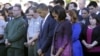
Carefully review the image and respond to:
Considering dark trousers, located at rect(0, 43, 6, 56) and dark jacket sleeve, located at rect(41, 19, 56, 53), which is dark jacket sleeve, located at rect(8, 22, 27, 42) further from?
dark jacket sleeve, located at rect(41, 19, 56, 53)

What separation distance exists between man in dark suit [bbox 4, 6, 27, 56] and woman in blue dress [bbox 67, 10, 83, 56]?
A: 163 centimetres

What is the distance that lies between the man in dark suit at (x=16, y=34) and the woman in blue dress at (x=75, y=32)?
5.34 ft

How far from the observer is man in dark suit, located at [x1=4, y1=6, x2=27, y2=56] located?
7.89 meters

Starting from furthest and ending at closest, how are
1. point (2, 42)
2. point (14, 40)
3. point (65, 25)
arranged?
point (2, 42)
point (14, 40)
point (65, 25)

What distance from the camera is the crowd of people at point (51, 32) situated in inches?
247

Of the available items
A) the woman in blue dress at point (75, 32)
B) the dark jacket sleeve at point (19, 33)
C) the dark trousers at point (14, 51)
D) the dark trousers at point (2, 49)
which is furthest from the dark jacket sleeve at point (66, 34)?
the dark trousers at point (2, 49)

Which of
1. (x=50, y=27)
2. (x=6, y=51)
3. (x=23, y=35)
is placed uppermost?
(x=50, y=27)

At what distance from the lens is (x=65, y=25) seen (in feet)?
20.3

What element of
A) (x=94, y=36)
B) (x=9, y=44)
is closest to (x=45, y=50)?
(x=94, y=36)

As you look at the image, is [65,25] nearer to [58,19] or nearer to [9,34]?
[58,19]

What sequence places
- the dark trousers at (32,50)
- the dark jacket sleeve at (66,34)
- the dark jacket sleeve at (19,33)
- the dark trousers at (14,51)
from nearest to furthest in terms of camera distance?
the dark jacket sleeve at (66,34) → the dark trousers at (32,50) → the dark jacket sleeve at (19,33) → the dark trousers at (14,51)

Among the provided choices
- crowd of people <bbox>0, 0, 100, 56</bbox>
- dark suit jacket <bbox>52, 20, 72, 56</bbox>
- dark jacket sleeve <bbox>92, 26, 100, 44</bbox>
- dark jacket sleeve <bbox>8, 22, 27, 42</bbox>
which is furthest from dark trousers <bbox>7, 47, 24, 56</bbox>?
dark jacket sleeve <bbox>92, 26, 100, 44</bbox>

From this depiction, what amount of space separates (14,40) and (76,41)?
1836 millimetres

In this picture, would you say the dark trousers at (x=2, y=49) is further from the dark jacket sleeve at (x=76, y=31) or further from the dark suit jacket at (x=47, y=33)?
the dark jacket sleeve at (x=76, y=31)
